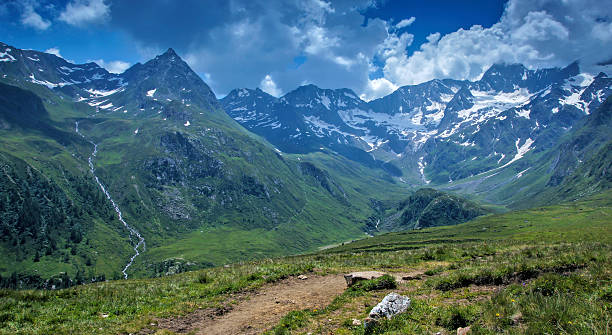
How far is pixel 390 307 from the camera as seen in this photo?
14000 millimetres

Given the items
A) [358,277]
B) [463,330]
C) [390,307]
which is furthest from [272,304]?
[463,330]

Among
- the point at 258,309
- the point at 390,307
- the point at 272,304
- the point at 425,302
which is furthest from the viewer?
the point at 272,304

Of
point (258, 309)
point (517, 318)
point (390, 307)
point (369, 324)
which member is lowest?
point (258, 309)

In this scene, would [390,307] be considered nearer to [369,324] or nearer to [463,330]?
[369,324]

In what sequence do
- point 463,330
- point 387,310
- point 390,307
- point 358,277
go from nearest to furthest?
point 463,330
point 387,310
point 390,307
point 358,277

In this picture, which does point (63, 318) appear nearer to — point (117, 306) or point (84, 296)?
point (117, 306)

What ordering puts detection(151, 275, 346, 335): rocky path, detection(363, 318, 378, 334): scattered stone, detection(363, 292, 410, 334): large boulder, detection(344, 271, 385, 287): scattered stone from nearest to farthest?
detection(363, 318, 378, 334): scattered stone, detection(363, 292, 410, 334): large boulder, detection(151, 275, 346, 335): rocky path, detection(344, 271, 385, 287): scattered stone

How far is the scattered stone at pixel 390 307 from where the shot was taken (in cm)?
1372

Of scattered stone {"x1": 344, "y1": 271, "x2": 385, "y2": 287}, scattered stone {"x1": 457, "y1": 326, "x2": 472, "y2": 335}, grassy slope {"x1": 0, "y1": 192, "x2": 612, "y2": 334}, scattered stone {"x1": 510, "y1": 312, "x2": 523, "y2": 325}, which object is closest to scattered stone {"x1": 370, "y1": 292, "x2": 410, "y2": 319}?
grassy slope {"x1": 0, "y1": 192, "x2": 612, "y2": 334}

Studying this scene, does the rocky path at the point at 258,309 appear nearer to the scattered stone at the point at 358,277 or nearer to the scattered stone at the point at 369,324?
the scattered stone at the point at 358,277

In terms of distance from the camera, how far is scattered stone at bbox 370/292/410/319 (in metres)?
13.7

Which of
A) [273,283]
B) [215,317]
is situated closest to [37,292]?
[215,317]

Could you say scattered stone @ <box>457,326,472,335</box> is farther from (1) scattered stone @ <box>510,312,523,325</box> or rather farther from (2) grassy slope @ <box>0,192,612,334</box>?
(1) scattered stone @ <box>510,312,523,325</box>

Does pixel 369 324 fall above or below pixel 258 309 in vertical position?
above
